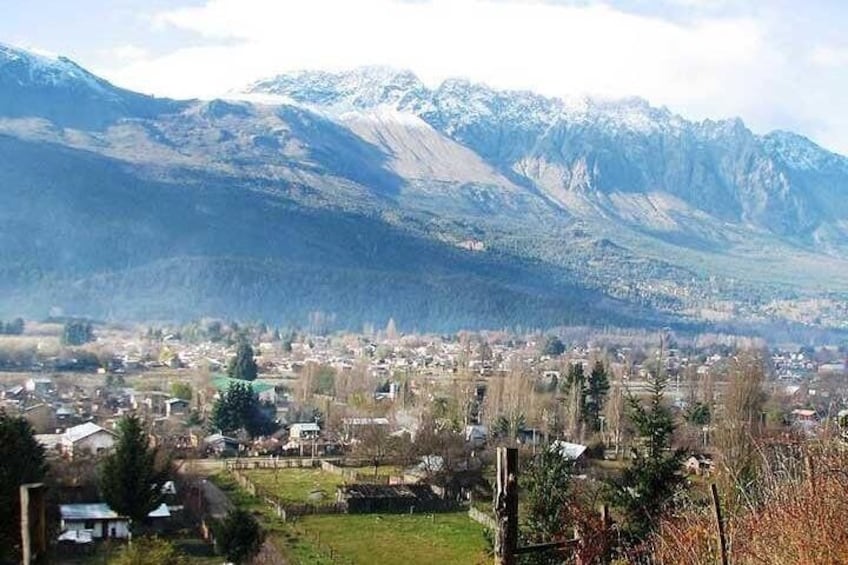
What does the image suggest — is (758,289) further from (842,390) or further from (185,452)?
(185,452)

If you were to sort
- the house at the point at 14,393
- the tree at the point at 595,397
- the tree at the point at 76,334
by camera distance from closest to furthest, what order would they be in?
the tree at the point at 595,397 → the house at the point at 14,393 → the tree at the point at 76,334

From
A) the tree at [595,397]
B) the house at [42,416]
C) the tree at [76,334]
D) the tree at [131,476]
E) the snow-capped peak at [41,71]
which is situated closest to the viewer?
the tree at [131,476]

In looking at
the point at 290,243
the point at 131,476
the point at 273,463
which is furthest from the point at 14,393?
the point at 290,243

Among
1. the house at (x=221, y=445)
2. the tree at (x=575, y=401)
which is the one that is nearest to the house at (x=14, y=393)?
the house at (x=221, y=445)

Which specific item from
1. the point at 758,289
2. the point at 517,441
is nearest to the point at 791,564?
the point at 517,441

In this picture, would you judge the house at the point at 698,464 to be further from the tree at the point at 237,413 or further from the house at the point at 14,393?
the house at the point at 14,393

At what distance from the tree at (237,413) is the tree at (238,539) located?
1962cm

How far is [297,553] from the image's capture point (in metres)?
20.3

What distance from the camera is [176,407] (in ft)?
145

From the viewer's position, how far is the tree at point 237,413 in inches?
1494

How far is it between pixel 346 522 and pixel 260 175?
13877 centimetres

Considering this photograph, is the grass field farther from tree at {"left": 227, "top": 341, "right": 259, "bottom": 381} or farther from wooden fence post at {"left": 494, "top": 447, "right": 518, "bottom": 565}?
tree at {"left": 227, "top": 341, "right": 259, "bottom": 381}

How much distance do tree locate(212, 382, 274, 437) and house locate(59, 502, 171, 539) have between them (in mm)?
15984

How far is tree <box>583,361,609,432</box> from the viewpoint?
1491 inches
